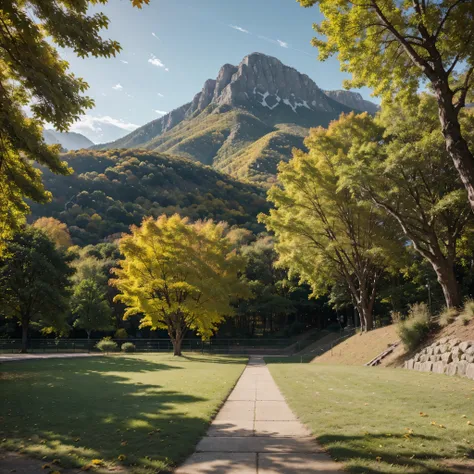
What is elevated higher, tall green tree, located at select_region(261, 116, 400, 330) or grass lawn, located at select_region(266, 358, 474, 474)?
tall green tree, located at select_region(261, 116, 400, 330)

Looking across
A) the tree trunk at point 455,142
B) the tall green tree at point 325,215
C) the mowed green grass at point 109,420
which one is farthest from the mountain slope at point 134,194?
the tree trunk at point 455,142

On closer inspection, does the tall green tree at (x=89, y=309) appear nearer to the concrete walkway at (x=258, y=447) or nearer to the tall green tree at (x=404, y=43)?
the concrete walkway at (x=258, y=447)

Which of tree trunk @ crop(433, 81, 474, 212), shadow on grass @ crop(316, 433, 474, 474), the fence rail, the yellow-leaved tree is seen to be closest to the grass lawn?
shadow on grass @ crop(316, 433, 474, 474)

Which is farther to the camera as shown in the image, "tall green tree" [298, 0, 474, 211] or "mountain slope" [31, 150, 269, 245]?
"mountain slope" [31, 150, 269, 245]

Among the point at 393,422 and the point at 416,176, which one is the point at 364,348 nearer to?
the point at 416,176

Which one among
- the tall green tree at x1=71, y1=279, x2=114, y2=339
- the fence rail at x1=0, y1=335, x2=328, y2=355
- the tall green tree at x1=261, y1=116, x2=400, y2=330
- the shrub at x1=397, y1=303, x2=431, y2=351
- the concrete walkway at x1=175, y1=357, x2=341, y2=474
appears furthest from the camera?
the tall green tree at x1=71, y1=279, x2=114, y2=339

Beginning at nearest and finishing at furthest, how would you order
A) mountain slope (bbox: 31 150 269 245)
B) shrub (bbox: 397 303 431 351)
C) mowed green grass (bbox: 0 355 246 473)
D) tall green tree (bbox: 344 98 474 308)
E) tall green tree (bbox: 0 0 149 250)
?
mowed green grass (bbox: 0 355 246 473), tall green tree (bbox: 0 0 149 250), tall green tree (bbox: 344 98 474 308), shrub (bbox: 397 303 431 351), mountain slope (bbox: 31 150 269 245)

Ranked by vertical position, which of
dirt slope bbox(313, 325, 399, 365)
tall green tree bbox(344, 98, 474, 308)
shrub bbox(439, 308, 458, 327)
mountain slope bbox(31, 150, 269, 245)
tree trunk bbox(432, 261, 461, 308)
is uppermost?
mountain slope bbox(31, 150, 269, 245)

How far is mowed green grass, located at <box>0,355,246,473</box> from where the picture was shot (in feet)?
15.3

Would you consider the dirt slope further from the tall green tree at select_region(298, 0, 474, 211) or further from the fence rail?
the fence rail

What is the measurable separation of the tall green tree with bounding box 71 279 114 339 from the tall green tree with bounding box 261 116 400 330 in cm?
2599

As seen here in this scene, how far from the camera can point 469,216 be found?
1808 centimetres

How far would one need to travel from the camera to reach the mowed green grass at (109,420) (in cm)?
465

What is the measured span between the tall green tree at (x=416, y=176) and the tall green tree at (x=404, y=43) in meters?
5.39
